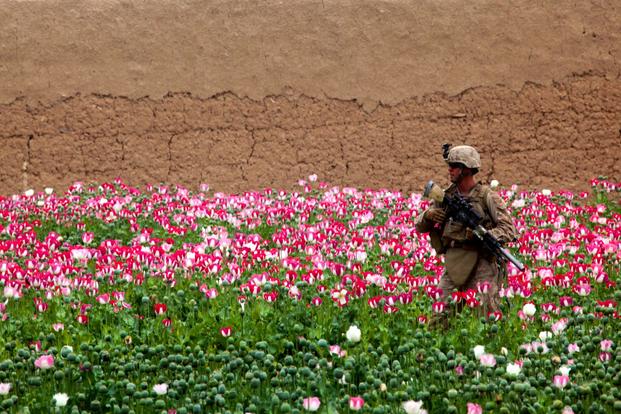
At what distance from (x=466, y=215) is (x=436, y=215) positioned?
182mm

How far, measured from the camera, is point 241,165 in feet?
37.7

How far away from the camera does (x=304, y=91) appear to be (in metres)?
11.7

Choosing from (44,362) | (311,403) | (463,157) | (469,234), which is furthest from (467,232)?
(44,362)

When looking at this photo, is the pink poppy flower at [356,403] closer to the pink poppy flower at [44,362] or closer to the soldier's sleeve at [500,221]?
the pink poppy flower at [44,362]

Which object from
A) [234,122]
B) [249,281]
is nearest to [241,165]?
[234,122]

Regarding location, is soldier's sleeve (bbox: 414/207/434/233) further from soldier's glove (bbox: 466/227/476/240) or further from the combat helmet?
the combat helmet

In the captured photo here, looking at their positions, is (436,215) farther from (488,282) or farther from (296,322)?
(296,322)

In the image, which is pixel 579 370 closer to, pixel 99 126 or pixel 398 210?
pixel 398 210

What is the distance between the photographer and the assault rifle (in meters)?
5.41

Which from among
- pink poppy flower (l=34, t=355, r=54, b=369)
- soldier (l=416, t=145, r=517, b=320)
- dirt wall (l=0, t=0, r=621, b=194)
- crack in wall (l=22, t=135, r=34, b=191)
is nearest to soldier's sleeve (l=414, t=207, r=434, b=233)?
soldier (l=416, t=145, r=517, b=320)

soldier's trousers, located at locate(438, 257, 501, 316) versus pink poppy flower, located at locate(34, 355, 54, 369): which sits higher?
soldier's trousers, located at locate(438, 257, 501, 316)

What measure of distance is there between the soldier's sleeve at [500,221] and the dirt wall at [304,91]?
5646 mm

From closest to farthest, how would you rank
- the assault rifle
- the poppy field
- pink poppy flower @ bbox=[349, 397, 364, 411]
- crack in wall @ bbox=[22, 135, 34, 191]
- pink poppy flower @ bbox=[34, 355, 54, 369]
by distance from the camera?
pink poppy flower @ bbox=[349, 397, 364, 411] < the poppy field < pink poppy flower @ bbox=[34, 355, 54, 369] < the assault rifle < crack in wall @ bbox=[22, 135, 34, 191]

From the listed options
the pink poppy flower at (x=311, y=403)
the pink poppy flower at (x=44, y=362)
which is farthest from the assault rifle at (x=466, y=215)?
the pink poppy flower at (x=44, y=362)
